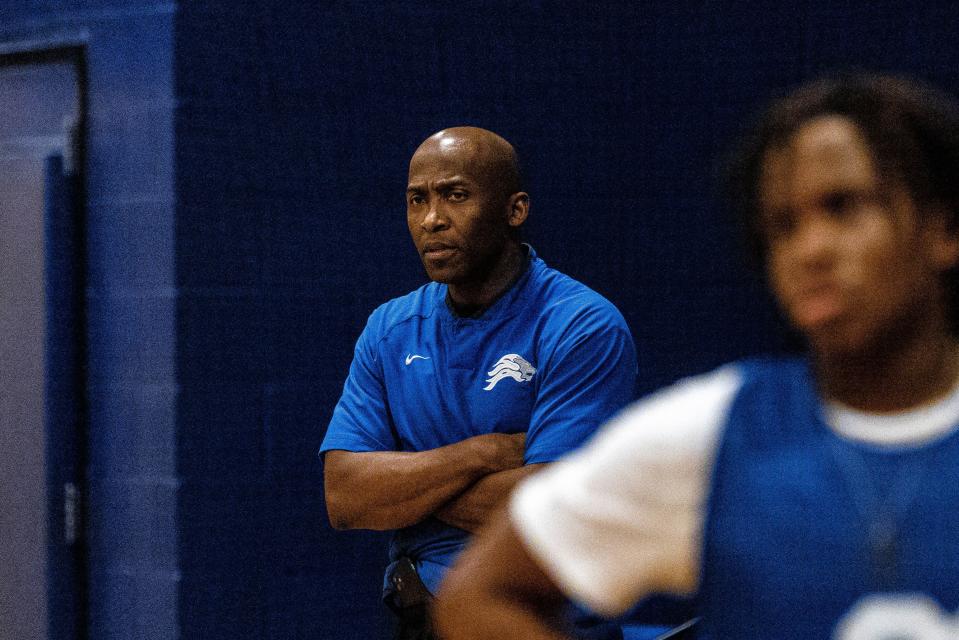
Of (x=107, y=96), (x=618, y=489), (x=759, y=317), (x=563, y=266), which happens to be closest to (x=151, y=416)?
(x=107, y=96)

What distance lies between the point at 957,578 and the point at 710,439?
0.77ft

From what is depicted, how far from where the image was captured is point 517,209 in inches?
119

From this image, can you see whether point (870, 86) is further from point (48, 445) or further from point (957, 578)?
point (48, 445)

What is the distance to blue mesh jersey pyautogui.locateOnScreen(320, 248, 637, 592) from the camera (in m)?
2.77

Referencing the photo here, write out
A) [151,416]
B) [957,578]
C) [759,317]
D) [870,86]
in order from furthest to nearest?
[759,317] < [151,416] < [870,86] < [957,578]

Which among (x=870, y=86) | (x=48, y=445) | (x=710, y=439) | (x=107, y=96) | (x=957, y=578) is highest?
(x=107, y=96)

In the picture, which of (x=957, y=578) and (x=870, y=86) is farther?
(x=870, y=86)

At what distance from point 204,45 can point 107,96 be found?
13.1 inches

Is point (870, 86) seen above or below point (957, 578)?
above

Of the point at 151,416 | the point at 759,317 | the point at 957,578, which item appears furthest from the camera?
the point at 759,317

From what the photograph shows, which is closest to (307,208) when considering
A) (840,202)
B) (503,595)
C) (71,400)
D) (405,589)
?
(71,400)

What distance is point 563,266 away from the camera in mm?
4480

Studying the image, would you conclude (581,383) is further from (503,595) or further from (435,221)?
(503,595)

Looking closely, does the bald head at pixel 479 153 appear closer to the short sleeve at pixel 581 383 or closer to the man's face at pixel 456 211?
→ the man's face at pixel 456 211
